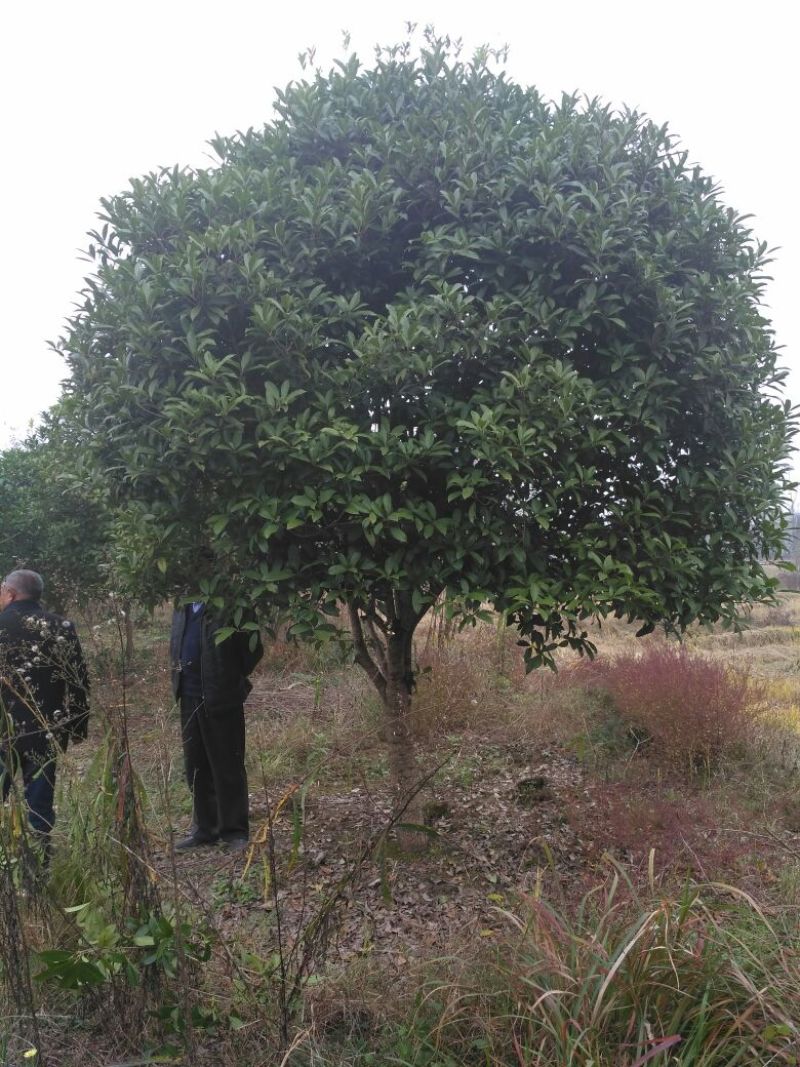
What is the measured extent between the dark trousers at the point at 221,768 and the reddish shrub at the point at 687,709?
3.62 meters

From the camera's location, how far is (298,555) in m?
3.63

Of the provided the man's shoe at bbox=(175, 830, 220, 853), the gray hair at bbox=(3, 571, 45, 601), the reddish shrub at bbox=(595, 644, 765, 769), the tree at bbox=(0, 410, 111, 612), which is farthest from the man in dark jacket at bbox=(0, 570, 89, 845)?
the tree at bbox=(0, 410, 111, 612)

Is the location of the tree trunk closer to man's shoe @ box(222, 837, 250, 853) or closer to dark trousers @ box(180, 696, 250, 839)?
dark trousers @ box(180, 696, 250, 839)

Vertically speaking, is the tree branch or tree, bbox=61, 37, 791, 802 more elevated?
tree, bbox=61, 37, 791, 802

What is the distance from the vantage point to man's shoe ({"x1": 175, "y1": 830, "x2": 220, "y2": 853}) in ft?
16.1

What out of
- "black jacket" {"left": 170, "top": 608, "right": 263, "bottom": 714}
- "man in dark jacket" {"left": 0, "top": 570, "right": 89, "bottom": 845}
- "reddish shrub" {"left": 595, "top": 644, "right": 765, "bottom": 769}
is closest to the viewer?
"man in dark jacket" {"left": 0, "top": 570, "right": 89, "bottom": 845}

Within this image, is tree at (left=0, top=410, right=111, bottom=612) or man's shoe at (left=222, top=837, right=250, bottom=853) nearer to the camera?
man's shoe at (left=222, top=837, right=250, bottom=853)

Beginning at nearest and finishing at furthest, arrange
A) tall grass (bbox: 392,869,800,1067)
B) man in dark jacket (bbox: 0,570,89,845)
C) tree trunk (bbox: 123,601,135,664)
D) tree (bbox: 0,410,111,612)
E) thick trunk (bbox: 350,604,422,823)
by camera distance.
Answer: tall grass (bbox: 392,869,800,1067), tree trunk (bbox: 123,601,135,664), man in dark jacket (bbox: 0,570,89,845), thick trunk (bbox: 350,604,422,823), tree (bbox: 0,410,111,612)

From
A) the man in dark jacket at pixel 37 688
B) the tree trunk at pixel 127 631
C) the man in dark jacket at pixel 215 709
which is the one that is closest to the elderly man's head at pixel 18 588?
the man in dark jacket at pixel 37 688

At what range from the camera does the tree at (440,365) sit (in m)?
3.38

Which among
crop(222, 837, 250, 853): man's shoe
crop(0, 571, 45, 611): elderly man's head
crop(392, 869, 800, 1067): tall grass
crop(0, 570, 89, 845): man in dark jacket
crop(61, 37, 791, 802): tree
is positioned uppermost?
crop(61, 37, 791, 802): tree

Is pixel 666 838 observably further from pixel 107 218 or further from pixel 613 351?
pixel 107 218

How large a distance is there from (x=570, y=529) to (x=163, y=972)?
2572 mm

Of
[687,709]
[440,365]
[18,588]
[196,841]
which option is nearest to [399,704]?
[196,841]
